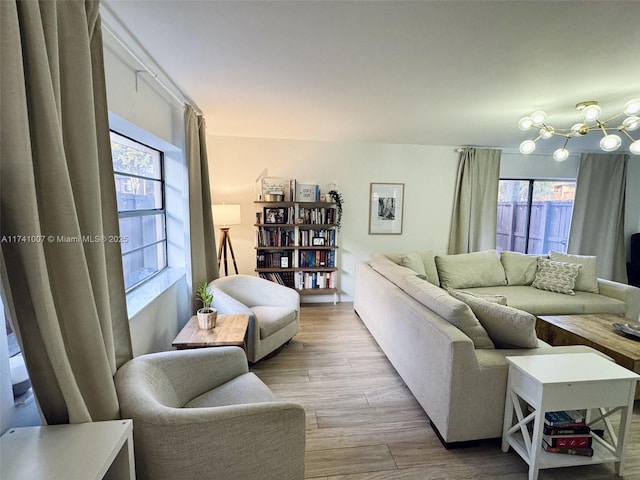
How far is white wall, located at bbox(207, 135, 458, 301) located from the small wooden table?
200 centimetres

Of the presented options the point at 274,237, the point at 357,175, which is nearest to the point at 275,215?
the point at 274,237

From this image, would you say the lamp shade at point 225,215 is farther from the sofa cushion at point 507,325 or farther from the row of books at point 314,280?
the sofa cushion at point 507,325

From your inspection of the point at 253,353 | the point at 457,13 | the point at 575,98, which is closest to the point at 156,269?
the point at 253,353

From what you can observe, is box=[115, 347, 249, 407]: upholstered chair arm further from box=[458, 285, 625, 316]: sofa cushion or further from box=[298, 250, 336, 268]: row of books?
box=[458, 285, 625, 316]: sofa cushion

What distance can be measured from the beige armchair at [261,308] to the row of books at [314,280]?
1.11m

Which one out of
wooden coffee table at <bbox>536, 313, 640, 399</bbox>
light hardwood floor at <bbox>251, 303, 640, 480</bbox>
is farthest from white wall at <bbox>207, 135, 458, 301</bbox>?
wooden coffee table at <bbox>536, 313, 640, 399</bbox>

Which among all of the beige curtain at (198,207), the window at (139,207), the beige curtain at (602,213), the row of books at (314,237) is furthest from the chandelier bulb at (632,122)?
the window at (139,207)

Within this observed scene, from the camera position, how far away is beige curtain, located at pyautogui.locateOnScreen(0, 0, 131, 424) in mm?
891

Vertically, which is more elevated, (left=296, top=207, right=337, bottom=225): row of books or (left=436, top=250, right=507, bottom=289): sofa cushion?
(left=296, top=207, right=337, bottom=225): row of books

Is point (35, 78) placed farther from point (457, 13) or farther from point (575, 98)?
point (575, 98)

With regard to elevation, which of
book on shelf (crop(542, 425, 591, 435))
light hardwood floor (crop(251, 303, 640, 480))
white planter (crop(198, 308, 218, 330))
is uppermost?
white planter (crop(198, 308, 218, 330))

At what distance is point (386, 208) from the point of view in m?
4.79

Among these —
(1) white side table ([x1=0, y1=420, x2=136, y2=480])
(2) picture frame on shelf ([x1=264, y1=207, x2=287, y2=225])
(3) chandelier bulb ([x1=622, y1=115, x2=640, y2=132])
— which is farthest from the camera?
(2) picture frame on shelf ([x1=264, y1=207, x2=287, y2=225])

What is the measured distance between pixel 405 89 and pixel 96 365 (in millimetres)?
2608
